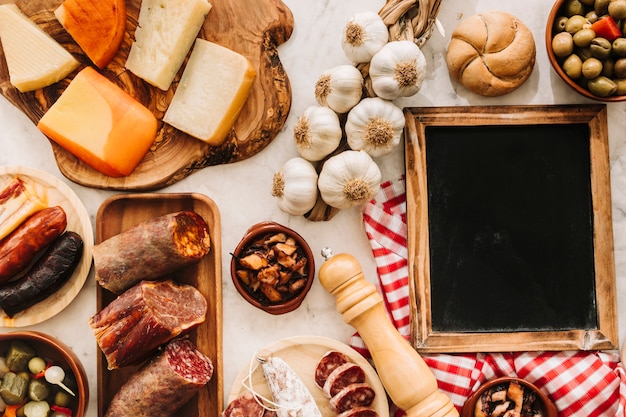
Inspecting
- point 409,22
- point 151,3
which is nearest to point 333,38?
point 409,22

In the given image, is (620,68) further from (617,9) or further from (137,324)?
(137,324)

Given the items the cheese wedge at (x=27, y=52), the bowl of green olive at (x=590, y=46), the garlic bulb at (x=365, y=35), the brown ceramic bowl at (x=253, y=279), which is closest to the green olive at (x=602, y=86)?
the bowl of green olive at (x=590, y=46)

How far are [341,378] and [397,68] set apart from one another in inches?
49.8

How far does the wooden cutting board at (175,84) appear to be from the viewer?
8.45ft

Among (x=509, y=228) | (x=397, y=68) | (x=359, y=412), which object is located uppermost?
(x=397, y=68)

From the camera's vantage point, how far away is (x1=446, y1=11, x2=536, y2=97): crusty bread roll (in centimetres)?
243

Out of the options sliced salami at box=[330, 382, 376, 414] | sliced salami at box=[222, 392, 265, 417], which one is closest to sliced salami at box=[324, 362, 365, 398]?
sliced salami at box=[330, 382, 376, 414]

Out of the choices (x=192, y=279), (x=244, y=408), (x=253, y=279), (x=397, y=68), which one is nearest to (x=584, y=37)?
(x=397, y=68)

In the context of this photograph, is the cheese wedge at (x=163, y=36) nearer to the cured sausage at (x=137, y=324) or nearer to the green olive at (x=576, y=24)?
the cured sausage at (x=137, y=324)

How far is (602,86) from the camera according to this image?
7.88 feet

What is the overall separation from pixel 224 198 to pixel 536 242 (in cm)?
135

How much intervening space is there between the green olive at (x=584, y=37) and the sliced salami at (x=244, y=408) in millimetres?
1939

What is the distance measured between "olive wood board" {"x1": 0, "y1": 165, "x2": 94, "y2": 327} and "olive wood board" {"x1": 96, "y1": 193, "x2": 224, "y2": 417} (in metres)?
0.07

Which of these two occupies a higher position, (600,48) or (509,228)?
(600,48)
